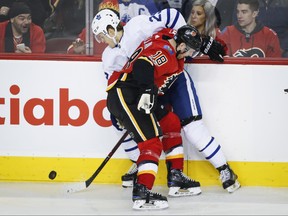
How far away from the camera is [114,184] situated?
204 inches

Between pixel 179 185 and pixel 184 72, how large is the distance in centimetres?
63

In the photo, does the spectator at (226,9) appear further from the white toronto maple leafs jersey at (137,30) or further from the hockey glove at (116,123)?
the hockey glove at (116,123)

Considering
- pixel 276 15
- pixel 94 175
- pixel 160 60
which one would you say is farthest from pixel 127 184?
pixel 276 15

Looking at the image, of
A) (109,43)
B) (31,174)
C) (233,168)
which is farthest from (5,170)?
(233,168)

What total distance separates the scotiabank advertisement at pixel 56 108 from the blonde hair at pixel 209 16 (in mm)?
654

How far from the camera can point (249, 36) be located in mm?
5023

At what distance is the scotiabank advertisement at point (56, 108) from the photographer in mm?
5137

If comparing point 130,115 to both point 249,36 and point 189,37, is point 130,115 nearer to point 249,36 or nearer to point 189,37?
point 189,37

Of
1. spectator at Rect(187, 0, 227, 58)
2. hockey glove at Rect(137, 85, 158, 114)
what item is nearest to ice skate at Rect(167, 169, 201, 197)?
hockey glove at Rect(137, 85, 158, 114)

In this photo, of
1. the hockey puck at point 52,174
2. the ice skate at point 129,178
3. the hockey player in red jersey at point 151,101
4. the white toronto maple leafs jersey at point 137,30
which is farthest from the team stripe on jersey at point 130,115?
the hockey puck at point 52,174

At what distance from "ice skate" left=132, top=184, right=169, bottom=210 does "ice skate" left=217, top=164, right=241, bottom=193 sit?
462 mm

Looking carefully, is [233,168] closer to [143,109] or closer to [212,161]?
[212,161]

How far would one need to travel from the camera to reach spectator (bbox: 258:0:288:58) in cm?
496

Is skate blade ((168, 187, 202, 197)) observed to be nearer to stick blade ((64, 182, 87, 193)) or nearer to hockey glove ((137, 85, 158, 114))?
stick blade ((64, 182, 87, 193))
